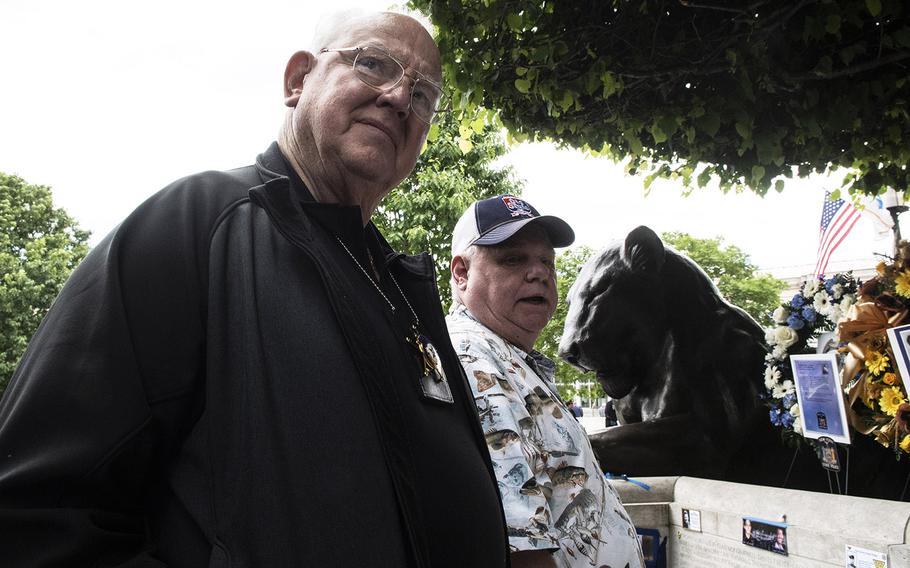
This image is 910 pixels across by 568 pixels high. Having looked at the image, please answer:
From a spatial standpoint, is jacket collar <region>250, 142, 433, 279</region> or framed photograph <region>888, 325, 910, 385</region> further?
framed photograph <region>888, 325, 910, 385</region>

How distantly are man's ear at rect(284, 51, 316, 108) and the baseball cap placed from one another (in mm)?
1227

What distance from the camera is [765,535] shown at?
3.76 m

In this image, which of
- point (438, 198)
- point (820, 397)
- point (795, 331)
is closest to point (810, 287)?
point (795, 331)

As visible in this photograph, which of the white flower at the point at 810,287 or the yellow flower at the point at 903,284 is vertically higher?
the white flower at the point at 810,287

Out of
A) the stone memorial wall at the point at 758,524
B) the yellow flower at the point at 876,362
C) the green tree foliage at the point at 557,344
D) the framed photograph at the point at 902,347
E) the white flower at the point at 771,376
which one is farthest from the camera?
the green tree foliage at the point at 557,344

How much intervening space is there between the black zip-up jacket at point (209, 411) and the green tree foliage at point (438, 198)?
40.7 feet

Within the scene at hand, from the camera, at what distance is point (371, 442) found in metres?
1.07

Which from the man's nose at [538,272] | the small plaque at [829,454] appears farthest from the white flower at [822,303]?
the man's nose at [538,272]

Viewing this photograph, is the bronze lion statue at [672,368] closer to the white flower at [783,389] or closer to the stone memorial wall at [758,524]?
the white flower at [783,389]

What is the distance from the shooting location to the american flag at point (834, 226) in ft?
34.6

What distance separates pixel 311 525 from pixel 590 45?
11.7 feet

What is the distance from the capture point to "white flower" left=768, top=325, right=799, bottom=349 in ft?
16.2

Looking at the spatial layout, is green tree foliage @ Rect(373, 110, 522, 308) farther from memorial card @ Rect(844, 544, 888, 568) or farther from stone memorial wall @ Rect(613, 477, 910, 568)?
memorial card @ Rect(844, 544, 888, 568)

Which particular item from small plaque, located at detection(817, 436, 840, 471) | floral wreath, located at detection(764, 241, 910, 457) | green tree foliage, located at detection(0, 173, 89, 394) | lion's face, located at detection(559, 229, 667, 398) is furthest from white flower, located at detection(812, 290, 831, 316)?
green tree foliage, located at detection(0, 173, 89, 394)
